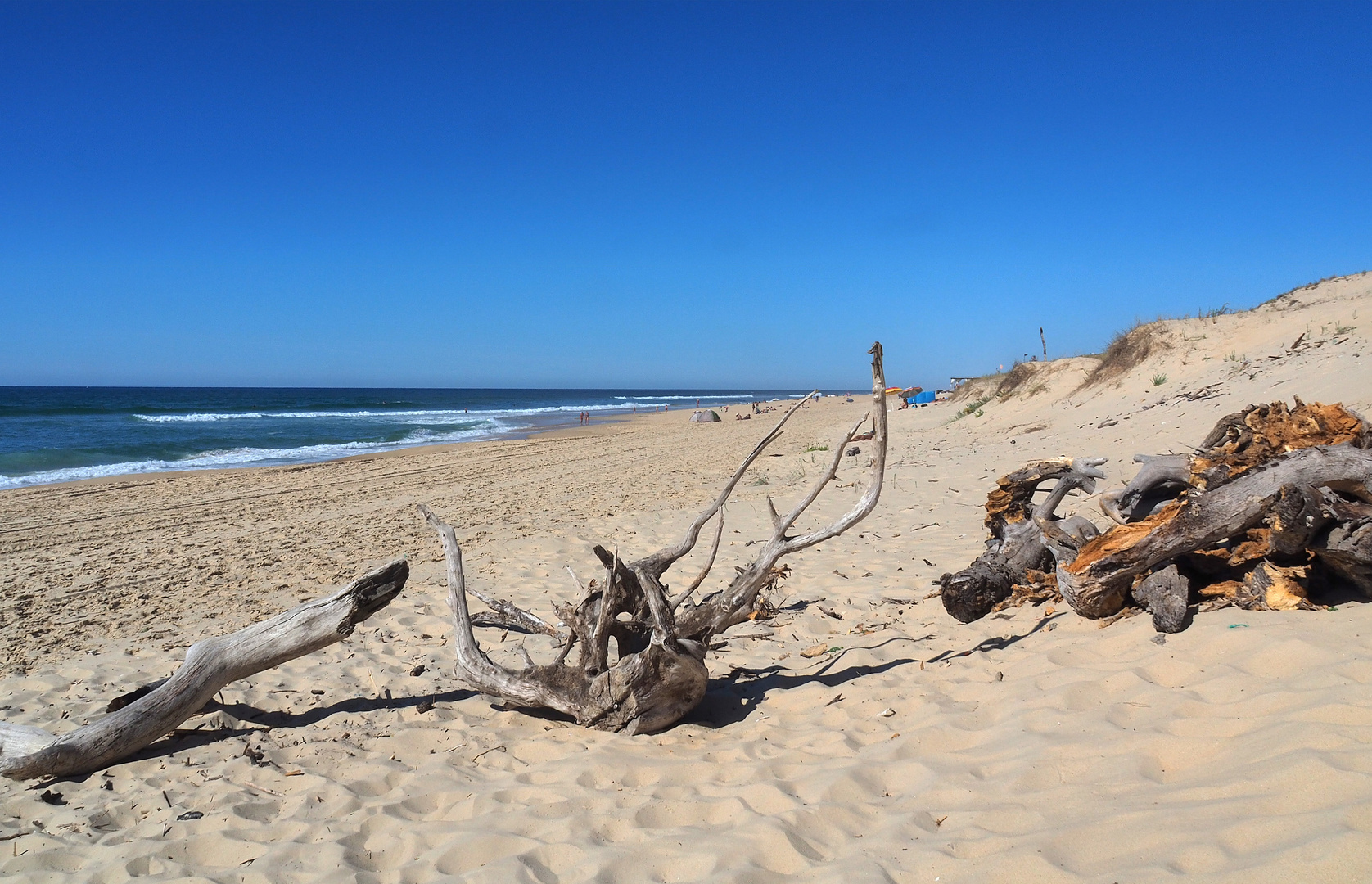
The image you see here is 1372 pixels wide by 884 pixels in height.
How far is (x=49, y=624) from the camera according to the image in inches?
227

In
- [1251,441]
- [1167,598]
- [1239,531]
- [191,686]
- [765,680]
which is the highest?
[1251,441]

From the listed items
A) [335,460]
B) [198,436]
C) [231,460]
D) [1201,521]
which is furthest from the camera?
[198,436]

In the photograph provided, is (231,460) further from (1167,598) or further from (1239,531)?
(1239,531)

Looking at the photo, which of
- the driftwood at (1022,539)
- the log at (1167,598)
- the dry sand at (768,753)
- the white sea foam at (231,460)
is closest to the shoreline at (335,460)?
the white sea foam at (231,460)

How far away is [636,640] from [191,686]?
7.37ft

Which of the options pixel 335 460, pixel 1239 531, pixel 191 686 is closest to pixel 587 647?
pixel 191 686

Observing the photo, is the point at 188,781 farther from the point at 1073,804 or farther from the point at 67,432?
the point at 67,432

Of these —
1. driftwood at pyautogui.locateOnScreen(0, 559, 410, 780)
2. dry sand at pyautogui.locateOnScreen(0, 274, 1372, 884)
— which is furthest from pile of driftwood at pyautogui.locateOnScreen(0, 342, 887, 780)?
dry sand at pyautogui.locateOnScreen(0, 274, 1372, 884)

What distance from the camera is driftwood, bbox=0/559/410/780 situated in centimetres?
334

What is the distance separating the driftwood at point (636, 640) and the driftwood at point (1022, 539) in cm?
131

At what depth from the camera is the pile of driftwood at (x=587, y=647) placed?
364 cm

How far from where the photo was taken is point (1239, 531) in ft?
12.1

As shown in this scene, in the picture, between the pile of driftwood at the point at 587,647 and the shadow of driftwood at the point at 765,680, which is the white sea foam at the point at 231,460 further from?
the shadow of driftwood at the point at 765,680

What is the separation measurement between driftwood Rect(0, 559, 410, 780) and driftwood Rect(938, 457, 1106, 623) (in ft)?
11.3
